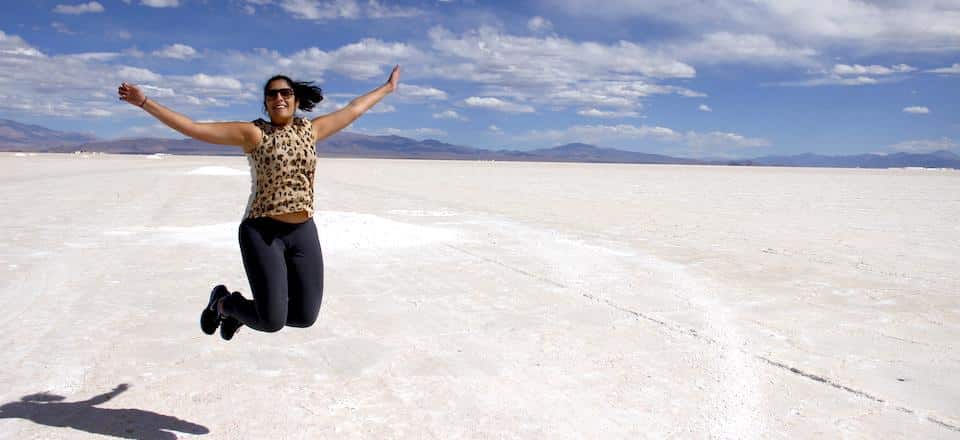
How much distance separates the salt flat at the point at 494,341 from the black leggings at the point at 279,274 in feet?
1.67

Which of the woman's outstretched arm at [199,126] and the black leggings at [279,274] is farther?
the black leggings at [279,274]

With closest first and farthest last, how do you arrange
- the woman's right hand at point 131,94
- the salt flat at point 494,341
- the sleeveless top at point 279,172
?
the woman's right hand at point 131,94 < the sleeveless top at point 279,172 < the salt flat at point 494,341

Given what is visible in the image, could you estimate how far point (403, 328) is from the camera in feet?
19.8

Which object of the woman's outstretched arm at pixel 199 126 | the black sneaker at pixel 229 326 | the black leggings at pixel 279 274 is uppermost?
the woman's outstretched arm at pixel 199 126

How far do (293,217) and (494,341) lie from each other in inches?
84.1

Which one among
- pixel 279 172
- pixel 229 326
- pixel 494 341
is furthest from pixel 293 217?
pixel 494 341

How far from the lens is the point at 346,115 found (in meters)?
4.41

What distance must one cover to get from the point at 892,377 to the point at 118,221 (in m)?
12.4

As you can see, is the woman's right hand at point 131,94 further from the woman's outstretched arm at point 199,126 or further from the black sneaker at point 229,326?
the black sneaker at point 229,326

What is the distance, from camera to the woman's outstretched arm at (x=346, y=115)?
4.29m

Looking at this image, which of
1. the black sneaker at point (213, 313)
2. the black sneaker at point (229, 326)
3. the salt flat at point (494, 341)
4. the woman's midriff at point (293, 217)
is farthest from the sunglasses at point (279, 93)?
the salt flat at point (494, 341)

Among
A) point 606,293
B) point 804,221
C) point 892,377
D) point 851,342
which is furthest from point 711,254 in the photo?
point 804,221

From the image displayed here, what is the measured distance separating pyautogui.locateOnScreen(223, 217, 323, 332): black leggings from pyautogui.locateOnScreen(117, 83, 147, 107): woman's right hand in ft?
2.55

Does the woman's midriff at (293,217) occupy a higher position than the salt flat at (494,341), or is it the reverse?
the woman's midriff at (293,217)
